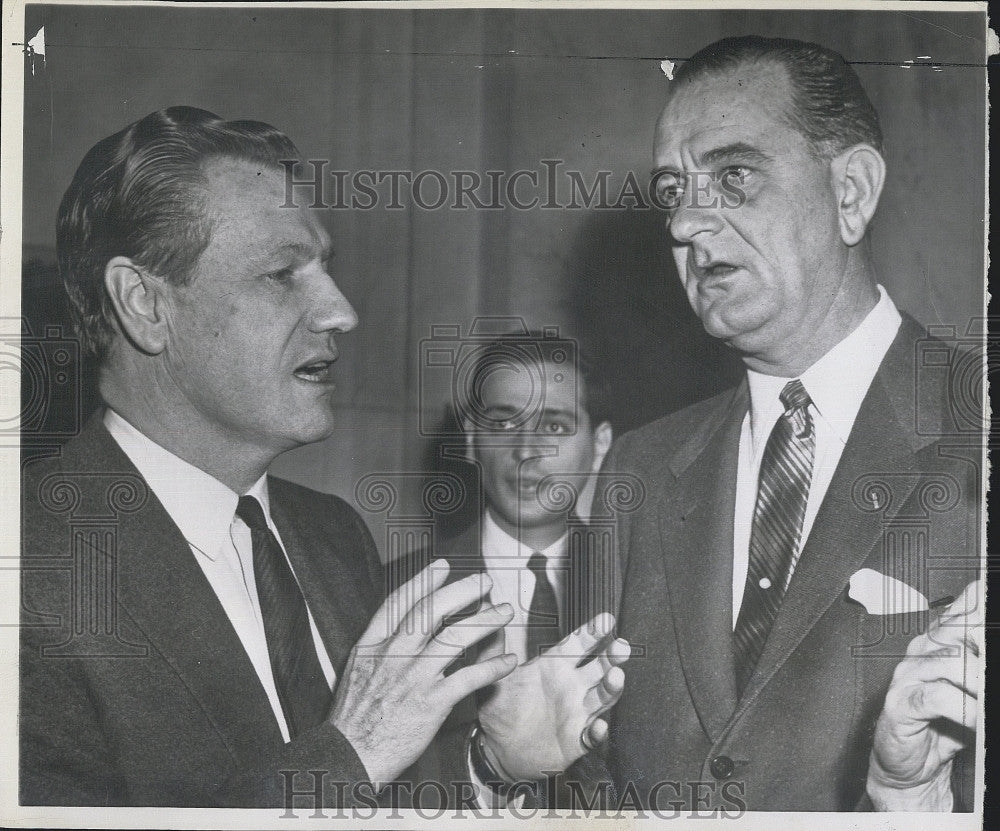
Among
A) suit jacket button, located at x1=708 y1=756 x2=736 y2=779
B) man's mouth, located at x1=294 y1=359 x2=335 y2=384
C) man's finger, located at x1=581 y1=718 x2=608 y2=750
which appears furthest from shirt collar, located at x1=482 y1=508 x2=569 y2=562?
suit jacket button, located at x1=708 y1=756 x2=736 y2=779

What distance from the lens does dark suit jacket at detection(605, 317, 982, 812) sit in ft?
10.7

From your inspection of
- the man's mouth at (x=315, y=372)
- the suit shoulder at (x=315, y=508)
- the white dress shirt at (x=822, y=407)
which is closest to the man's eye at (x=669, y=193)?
the white dress shirt at (x=822, y=407)

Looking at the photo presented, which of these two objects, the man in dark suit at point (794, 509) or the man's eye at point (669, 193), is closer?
the man in dark suit at point (794, 509)

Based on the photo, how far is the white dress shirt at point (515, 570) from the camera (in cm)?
335

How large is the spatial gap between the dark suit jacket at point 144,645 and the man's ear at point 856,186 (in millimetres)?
1774

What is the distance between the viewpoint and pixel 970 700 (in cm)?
335

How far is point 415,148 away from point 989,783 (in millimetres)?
2687

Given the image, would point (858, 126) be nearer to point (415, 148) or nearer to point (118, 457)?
point (415, 148)

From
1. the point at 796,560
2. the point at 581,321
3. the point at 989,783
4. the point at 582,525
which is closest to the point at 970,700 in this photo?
the point at 989,783

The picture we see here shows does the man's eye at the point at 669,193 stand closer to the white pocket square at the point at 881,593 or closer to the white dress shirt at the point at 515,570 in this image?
the white dress shirt at the point at 515,570

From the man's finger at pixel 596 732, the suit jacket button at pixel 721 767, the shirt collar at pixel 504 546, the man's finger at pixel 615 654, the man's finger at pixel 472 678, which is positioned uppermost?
the shirt collar at pixel 504 546

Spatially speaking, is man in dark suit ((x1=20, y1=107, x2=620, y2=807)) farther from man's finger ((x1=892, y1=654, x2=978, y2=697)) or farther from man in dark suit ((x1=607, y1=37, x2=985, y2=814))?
man's finger ((x1=892, y1=654, x2=978, y2=697))

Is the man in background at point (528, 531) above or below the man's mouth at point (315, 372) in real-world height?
below

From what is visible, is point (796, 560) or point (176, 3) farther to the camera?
point (176, 3)
